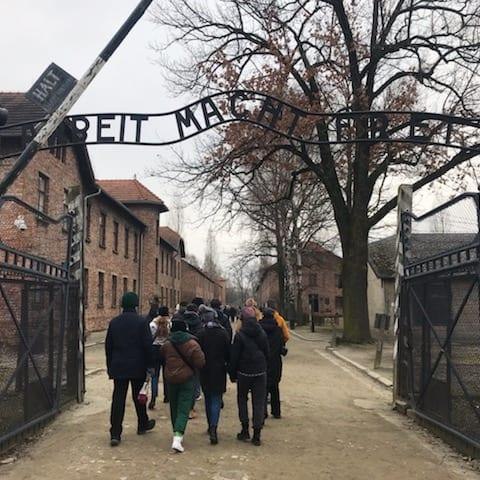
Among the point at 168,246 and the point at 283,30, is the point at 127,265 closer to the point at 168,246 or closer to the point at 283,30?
the point at 168,246

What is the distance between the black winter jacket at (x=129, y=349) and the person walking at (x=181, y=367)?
26 cm

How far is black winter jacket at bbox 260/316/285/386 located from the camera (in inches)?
367

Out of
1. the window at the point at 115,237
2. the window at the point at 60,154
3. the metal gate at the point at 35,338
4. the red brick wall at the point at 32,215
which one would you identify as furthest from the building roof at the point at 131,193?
the metal gate at the point at 35,338

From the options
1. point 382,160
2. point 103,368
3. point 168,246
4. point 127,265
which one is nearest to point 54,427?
point 103,368

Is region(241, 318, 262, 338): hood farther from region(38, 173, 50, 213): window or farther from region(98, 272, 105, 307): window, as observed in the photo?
region(98, 272, 105, 307): window

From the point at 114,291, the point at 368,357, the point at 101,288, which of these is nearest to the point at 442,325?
the point at 368,357

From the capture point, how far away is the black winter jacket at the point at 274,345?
932 centimetres

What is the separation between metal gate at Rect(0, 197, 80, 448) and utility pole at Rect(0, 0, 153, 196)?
28.9 inches

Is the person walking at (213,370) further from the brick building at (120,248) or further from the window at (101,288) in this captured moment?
the window at (101,288)

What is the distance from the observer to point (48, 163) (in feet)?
79.2

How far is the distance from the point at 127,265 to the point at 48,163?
53.7 feet

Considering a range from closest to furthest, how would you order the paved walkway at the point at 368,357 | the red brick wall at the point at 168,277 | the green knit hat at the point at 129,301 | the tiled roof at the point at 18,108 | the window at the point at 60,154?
the green knit hat at the point at 129,301, the paved walkway at the point at 368,357, the tiled roof at the point at 18,108, the window at the point at 60,154, the red brick wall at the point at 168,277

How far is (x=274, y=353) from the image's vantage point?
9492 millimetres

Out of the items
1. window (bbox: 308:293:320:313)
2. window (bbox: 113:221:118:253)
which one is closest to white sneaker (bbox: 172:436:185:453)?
window (bbox: 113:221:118:253)
